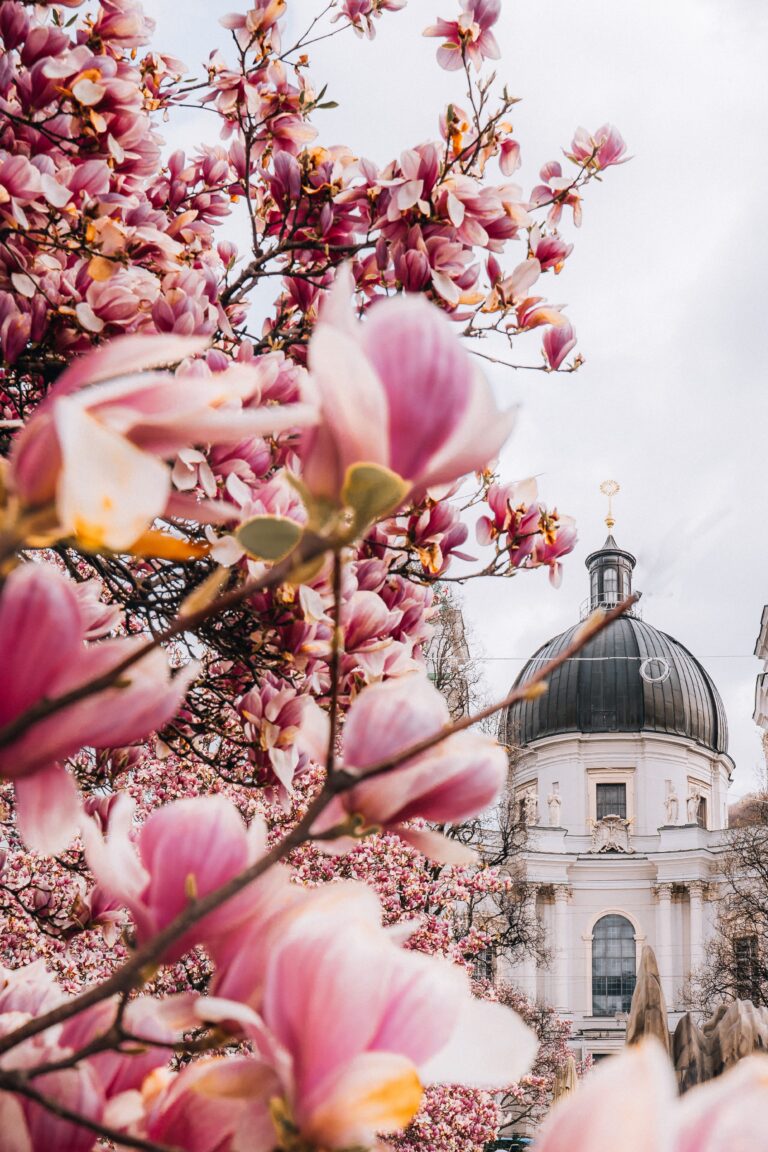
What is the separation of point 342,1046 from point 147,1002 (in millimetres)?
203

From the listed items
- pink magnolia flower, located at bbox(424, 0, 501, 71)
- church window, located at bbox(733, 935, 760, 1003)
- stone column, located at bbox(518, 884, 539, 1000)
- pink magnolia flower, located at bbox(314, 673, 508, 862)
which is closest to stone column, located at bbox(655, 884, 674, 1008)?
stone column, located at bbox(518, 884, 539, 1000)

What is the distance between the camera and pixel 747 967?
28234 mm

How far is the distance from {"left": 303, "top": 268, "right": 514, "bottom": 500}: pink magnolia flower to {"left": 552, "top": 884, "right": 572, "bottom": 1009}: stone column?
131 feet

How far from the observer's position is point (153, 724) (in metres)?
0.73

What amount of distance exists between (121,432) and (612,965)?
Answer: 41.3m

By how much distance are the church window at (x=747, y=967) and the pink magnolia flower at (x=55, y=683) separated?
2825 cm

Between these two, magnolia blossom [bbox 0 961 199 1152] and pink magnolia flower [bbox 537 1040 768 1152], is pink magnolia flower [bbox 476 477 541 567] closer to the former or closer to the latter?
magnolia blossom [bbox 0 961 199 1152]

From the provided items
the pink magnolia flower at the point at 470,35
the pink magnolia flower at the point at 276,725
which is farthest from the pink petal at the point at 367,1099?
the pink magnolia flower at the point at 470,35

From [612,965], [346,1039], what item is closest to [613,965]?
[612,965]

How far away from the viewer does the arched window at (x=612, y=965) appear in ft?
124

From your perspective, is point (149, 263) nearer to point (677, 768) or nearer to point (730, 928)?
point (730, 928)

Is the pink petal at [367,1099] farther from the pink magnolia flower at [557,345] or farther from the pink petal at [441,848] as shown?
Result: the pink magnolia flower at [557,345]

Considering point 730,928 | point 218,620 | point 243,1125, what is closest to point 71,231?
point 218,620

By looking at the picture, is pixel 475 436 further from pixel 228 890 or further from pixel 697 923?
pixel 697 923
